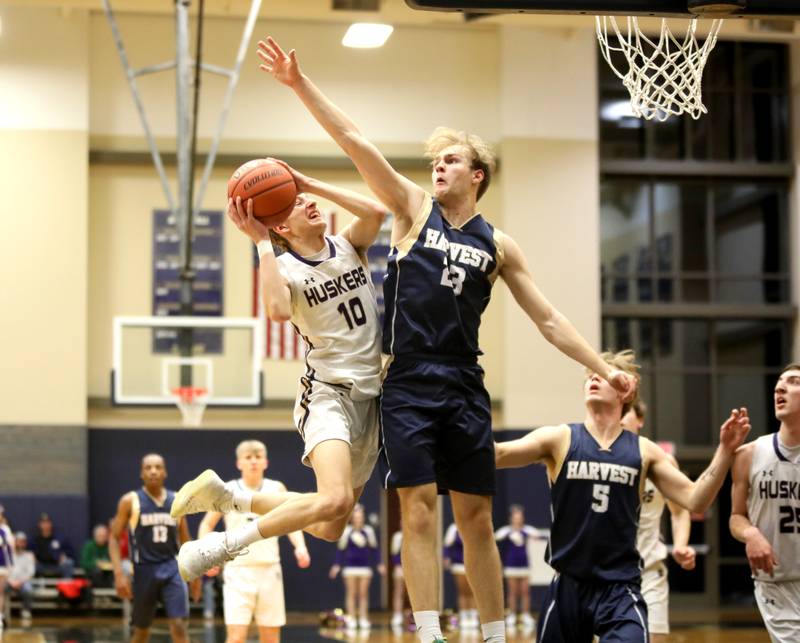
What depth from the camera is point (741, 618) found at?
19016 millimetres

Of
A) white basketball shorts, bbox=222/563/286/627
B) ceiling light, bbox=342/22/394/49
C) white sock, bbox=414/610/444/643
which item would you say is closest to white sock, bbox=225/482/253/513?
white sock, bbox=414/610/444/643

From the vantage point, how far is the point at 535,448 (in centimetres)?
647

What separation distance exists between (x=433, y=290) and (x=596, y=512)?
1439mm

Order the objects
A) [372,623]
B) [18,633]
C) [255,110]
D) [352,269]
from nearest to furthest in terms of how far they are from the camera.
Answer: [352,269], [18,633], [372,623], [255,110]

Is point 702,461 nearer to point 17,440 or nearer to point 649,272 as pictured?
point 649,272

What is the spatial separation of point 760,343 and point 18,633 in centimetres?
1269

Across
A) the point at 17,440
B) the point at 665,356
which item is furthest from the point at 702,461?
the point at 17,440

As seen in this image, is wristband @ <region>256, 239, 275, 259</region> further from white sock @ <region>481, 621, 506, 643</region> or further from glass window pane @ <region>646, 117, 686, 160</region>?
glass window pane @ <region>646, 117, 686, 160</region>

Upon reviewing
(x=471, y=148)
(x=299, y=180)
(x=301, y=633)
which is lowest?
(x=301, y=633)

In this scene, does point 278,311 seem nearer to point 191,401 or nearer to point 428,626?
point 428,626

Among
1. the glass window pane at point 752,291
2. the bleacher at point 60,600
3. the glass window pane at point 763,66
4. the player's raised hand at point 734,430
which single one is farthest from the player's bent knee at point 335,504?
the glass window pane at point 763,66

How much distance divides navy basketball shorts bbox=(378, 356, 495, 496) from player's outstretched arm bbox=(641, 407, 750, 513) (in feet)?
3.69

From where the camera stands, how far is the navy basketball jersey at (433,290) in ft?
19.1

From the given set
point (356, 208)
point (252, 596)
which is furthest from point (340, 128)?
point (252, 596)
